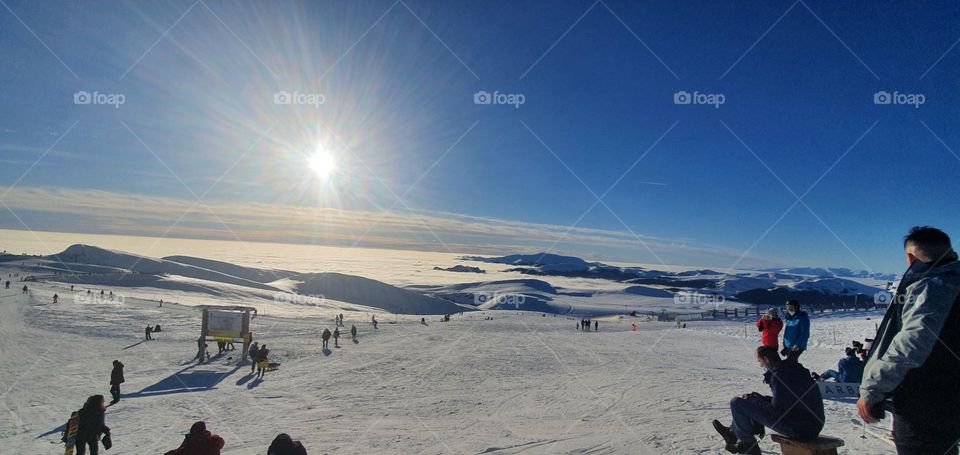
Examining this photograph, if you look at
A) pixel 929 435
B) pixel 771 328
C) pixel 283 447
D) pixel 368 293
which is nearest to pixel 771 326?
pixel 771 328

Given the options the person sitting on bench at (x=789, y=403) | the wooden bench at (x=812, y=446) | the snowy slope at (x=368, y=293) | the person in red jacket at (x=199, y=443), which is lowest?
the snowy slope at (x=368, y=293)

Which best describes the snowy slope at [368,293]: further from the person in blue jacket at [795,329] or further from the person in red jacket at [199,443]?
the person in red jacket at [199,443]

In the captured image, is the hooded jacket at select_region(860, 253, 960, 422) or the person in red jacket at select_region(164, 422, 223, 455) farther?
the person in red jacket at select_region(164, 422, 223, 455)

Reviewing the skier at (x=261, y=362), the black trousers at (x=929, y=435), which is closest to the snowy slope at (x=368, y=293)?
the skier at (x=261, y=362)

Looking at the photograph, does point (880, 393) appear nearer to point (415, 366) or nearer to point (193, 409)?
point (193, 409)

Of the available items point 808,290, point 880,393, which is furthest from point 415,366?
point 808,290

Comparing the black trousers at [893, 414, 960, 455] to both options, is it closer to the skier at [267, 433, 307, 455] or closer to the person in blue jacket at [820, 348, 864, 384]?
the skier at [267, 433, 307, 455]

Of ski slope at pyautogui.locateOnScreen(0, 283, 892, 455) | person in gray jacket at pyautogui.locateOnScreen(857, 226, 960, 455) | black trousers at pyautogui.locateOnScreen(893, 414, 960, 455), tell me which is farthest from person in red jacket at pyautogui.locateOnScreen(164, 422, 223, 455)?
black trousers at pyautogui.locateOnScreen(893, 414, 960, 455)
